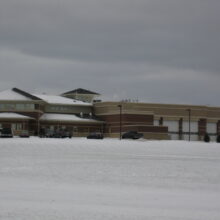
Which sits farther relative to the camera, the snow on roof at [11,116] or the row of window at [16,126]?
the row of window at [16,126]

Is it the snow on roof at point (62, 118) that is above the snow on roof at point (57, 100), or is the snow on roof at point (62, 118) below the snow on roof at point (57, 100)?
below

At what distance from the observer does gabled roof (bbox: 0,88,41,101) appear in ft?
350

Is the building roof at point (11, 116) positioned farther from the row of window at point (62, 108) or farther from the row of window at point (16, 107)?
the row of window at point (62, 108)

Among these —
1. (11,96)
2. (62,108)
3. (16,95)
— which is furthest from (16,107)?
(62,108)

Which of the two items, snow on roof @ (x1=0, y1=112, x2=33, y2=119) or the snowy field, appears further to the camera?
snow on roof @ (x1=0, y1=112, x2=33, y2=119)

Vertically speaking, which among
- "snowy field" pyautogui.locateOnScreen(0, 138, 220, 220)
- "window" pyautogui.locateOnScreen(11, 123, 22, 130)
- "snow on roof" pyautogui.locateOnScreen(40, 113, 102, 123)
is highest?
"snow on roof" pyautogui.locateOnScreen(40, 113, 102, 123)

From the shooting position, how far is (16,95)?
10862 cm

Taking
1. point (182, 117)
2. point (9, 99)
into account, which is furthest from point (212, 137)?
point (9, 99)

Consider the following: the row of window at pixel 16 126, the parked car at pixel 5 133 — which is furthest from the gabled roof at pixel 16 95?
the parked car at pixel 5 133

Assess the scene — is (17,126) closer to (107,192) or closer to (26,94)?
(26,94)

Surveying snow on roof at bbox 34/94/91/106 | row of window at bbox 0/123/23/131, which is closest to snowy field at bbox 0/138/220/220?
row of window at bbox 0/123/23/131

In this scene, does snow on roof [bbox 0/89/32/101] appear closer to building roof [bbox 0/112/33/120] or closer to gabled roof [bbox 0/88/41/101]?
gabled roof [bbox 0/88/41/101]

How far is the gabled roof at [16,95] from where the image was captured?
107 m

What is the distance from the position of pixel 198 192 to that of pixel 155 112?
322 feet
